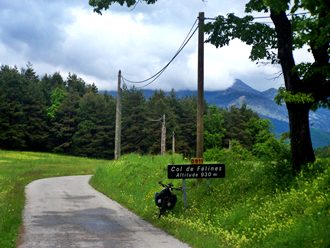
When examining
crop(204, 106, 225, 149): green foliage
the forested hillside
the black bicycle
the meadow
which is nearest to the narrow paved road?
the meadow

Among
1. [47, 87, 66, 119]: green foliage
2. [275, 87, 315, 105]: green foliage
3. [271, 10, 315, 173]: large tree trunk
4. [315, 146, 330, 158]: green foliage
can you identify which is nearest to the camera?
[275, 87, 315, 105]: green foliage

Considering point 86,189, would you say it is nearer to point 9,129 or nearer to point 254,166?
point 254,166

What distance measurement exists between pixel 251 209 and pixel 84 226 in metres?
5.52

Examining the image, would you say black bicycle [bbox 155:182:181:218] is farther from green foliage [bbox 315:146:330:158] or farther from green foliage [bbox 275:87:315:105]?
green foliage [bbox 315:146:330:158]

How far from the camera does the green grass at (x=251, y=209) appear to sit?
438 inches

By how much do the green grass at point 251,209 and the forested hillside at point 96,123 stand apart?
7578cm

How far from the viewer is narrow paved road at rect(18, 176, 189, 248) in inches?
502

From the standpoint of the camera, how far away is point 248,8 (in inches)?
657

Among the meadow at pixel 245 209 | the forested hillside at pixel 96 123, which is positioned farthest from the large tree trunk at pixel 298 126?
the forested hillside at pixel 96 123

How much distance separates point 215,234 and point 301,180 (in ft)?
11.5

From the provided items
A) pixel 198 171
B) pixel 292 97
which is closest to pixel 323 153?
pixel 198 171

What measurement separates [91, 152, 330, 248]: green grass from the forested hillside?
249 feet

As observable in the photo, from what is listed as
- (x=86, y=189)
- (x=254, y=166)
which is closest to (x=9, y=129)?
(x=86, y=189)

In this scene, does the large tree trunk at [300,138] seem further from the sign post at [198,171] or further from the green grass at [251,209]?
the sign post at [198,171]
